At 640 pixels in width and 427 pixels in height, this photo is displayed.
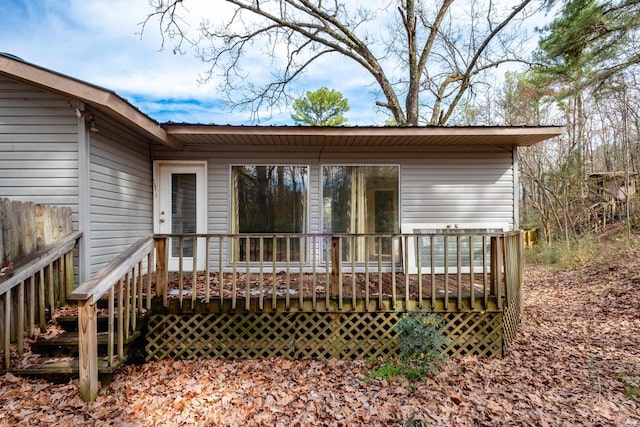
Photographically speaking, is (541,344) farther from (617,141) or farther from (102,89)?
(617,141)

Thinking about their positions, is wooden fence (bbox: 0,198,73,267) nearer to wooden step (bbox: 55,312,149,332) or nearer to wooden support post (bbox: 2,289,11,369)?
wooden support post (bbox: 2,289,11,369)

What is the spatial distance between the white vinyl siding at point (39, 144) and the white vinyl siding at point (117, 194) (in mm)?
240

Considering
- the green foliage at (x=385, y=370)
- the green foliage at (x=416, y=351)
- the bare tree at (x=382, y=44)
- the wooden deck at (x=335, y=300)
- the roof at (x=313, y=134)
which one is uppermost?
the bare tree at (x=382, y=44)

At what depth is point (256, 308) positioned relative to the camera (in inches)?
150

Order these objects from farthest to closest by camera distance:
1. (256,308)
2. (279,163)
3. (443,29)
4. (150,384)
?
(443,29) < (279,163) < (256,308) < (150,384)

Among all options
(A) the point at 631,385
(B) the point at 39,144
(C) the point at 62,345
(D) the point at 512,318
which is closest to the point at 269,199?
(B) the point at 39,144

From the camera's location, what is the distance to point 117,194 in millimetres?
4875

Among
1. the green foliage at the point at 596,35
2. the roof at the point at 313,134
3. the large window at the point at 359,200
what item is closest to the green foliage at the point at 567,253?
the green foliage at the point at 596,35

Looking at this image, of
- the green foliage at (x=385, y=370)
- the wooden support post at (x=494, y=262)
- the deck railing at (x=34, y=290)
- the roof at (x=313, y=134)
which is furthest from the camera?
the roof at (x=313, y=134)

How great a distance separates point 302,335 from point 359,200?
3013 mm

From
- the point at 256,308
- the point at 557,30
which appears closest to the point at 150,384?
the point at 256,308

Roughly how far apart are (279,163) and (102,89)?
2877 mm

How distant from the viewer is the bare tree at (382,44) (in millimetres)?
10750

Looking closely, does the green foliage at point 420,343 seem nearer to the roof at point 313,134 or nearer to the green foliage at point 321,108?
the roof at point 313,134
